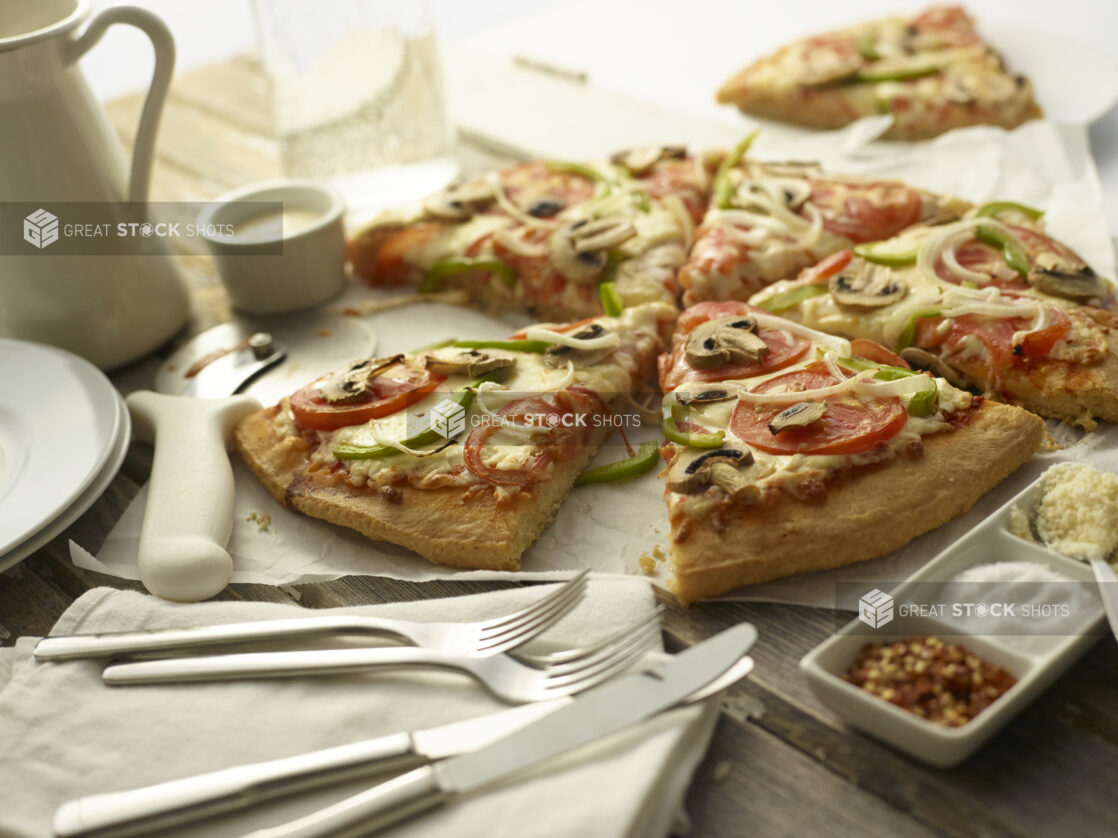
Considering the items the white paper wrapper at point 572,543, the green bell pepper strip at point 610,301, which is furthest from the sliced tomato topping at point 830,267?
the white paper wrapper at point 572,543

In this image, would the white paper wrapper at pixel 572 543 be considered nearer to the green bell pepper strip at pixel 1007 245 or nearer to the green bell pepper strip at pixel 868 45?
the green bell pepper strip at pixel 1007 245

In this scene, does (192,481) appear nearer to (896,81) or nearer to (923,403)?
(923,403)

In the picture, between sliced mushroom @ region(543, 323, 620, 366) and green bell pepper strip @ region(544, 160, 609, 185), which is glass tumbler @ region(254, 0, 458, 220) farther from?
sliced mushroom @ region(543, 323, 620, 366)

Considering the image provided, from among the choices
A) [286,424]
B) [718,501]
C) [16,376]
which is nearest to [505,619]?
[718,501]

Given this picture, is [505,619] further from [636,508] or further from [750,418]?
[750,418]

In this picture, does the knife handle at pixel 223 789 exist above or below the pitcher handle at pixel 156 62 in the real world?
below

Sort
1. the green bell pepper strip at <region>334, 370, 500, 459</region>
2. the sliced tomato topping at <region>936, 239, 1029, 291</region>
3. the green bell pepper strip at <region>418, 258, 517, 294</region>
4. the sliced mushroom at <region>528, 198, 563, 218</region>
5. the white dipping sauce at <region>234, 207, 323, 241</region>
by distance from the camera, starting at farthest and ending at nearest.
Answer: the sliced mushroom at <region>528, 198, 563, 218</region>, the green bell pepper strip at <region>418, 258, 517, 294</region>, the white dipping sauce at <region>234, 207, 323, 241</region>, the sliced tomato topping at <region>936, 239, 1029, 291</region>, the green bell pepper strip at <region>334, 370, 500, 459</region>

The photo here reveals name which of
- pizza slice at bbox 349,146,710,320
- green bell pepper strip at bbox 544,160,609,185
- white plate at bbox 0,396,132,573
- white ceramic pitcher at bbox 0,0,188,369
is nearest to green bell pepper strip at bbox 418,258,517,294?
pizza slice at bbox 349,146,710,320
